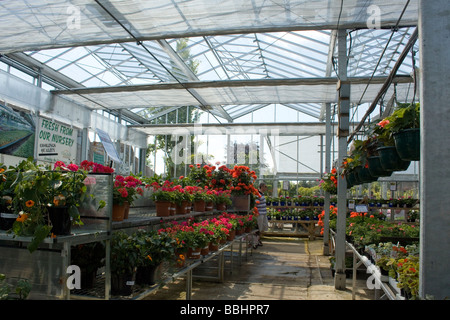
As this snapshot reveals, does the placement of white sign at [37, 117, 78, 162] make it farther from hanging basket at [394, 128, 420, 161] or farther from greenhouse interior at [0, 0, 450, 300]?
hanging basket at [394, 128, 420, 161]

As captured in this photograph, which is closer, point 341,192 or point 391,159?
point 391,159

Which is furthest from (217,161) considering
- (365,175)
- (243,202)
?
(365,175)

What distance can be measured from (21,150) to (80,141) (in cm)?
323

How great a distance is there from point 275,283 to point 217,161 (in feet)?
9.76

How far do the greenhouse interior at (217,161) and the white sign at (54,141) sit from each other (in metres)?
0.04

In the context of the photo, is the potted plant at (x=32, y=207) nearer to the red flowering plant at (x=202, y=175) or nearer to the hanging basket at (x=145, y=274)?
the hanging basket at (x=145, y=274)

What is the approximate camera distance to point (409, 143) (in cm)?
240

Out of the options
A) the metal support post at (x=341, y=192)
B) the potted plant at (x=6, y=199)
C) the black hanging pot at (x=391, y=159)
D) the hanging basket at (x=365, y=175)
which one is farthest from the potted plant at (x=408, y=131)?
the metal support post at (x=341, y=192)

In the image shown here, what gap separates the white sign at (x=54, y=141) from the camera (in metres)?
8.52

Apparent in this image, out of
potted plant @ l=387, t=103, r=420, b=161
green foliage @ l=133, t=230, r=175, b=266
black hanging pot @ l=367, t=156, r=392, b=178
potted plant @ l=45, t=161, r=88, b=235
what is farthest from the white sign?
potted plant @ l=387, t=103, r=420, b=161

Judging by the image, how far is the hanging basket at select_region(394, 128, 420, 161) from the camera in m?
2.38

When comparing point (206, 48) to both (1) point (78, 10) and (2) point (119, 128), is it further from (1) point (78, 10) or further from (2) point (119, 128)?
(2) point (119, 128)

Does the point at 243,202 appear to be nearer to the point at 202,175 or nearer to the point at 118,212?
the point at 202,175
